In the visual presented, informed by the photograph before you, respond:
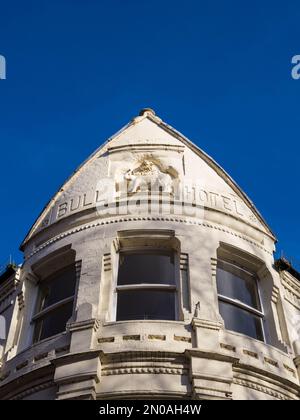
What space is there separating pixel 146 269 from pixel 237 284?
6.25ft

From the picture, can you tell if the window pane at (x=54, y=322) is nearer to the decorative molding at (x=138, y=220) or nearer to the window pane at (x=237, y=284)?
the decorative molding at (x=138, y=220)

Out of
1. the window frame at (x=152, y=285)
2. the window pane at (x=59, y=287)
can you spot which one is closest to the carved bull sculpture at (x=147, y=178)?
the window frame at (x=152, y=285)

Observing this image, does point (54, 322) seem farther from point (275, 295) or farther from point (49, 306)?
point (275, 295)

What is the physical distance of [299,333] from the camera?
13.0m

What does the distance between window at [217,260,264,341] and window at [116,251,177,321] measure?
1002 millimetres

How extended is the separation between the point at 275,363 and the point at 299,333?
201cm

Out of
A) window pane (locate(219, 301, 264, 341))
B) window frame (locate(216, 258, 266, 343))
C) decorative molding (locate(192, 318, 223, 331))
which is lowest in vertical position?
decorative molding (locate(192, 318, 223, 331))

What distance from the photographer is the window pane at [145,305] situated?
1151 cm

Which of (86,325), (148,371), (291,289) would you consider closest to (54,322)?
(86,325)

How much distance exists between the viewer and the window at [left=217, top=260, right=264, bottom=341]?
11990mm

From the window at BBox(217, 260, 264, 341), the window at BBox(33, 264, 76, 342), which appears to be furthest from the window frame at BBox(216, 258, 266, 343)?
the window at BBox(33, 264, 76, 342)

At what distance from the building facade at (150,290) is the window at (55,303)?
3 cm

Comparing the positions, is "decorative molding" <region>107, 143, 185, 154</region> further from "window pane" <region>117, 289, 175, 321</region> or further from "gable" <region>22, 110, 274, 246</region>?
"window pane" <region>117, 289, 175, 321</region>

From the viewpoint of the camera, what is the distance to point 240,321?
12.1m
